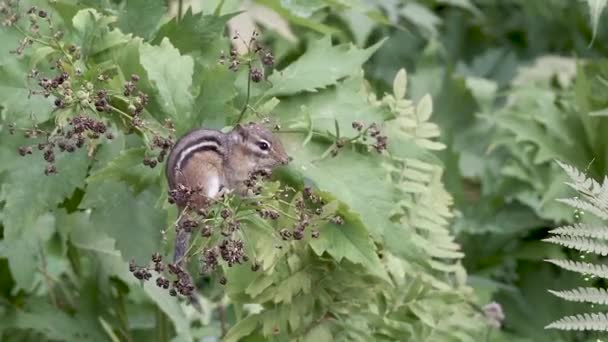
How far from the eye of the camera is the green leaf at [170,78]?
2320 millimetres

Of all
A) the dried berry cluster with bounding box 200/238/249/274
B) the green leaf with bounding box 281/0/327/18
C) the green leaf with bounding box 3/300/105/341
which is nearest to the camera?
the dried berry cluster with bounding box 200/238/249/274

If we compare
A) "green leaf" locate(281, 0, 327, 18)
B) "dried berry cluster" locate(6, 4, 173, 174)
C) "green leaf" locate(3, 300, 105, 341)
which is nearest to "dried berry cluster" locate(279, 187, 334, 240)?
"dried berry cluster" locate(6, 4, 173, 174)

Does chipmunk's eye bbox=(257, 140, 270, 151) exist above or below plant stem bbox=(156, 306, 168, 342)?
above

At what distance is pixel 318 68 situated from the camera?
2.55 metres

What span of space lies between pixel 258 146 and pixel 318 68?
0.38 metres

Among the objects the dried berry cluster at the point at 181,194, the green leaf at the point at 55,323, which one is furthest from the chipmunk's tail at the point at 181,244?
the green leaf at the point at 55,323

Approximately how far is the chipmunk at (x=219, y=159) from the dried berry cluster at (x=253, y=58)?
10 cm

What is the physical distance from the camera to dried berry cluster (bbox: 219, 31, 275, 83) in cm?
221

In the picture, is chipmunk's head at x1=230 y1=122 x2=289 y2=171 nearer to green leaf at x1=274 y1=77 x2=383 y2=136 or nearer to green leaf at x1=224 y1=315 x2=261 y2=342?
green leaf at x1=274 y1=77 x2=383 y2=136

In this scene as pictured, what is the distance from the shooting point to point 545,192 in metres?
3.84

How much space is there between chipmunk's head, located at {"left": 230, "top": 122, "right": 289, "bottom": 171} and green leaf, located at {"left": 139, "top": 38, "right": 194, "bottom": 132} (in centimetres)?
12

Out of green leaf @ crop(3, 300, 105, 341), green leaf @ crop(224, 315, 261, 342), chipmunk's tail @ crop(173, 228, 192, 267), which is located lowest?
green leaf @ crop(3, 300, 105, 341)

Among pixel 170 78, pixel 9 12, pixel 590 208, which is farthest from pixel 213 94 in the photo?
pixel 590 208

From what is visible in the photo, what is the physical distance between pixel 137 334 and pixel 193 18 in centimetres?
137
